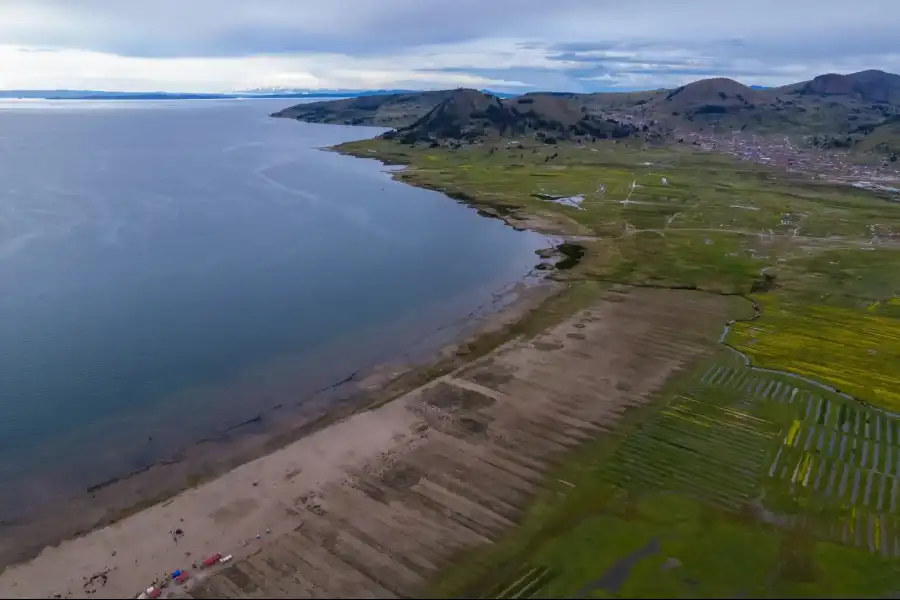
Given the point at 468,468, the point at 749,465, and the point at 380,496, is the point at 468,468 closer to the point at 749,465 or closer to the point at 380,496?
the point at 380,496

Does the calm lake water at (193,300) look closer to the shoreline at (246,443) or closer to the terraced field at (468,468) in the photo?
the shoreline at (246,443)

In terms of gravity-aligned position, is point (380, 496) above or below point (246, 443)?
above

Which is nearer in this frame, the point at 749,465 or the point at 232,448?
the point at 749,465

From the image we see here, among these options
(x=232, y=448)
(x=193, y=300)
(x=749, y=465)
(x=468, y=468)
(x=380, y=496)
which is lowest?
(x=232, y=448)

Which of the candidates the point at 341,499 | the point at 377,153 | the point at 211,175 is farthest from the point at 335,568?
the point at 377,153

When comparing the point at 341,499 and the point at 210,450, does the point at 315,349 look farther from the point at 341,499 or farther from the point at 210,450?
the point at 341,499

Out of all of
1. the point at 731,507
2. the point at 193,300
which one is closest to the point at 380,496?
the point at 731,507

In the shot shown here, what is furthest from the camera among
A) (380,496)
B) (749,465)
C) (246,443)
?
(246,443)
